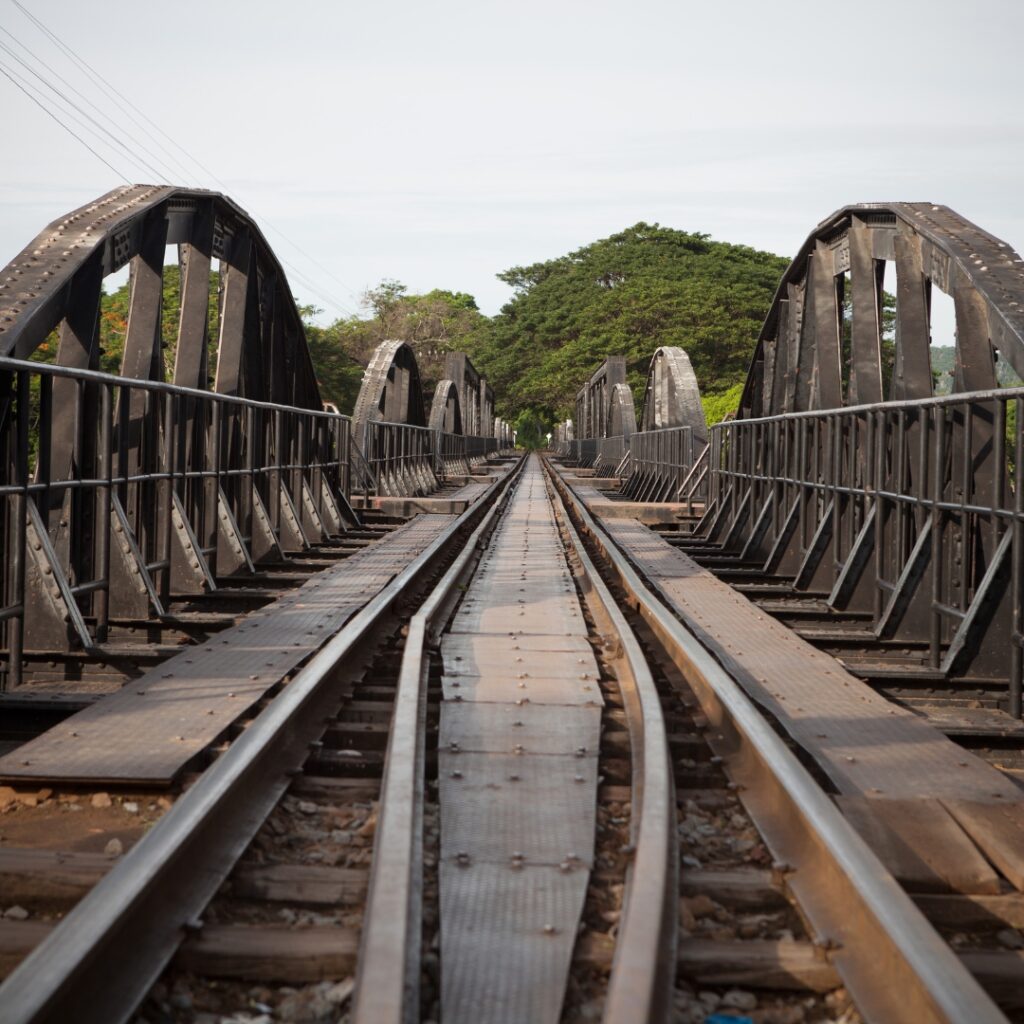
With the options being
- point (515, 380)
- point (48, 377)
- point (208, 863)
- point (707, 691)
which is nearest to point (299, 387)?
point (48, 377)

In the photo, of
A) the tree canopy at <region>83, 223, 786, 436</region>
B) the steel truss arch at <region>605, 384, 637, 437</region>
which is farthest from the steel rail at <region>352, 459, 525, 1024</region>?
the tree canopy at <region>83, 223, 786, 436</region>

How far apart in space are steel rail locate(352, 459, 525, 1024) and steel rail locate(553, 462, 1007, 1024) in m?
0.93

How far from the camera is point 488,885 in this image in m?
3.21

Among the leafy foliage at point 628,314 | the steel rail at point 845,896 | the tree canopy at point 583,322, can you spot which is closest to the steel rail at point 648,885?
the steel rail at point 845,896

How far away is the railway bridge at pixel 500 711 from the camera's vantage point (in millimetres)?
2762

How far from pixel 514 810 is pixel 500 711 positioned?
1.38 metres

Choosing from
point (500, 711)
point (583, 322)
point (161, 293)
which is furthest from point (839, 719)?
point (583, 322)

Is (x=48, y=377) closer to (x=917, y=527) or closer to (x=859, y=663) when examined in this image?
(x=859, y=663)

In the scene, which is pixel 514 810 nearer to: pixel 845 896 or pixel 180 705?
pixel 845 896

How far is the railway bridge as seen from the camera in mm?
2762

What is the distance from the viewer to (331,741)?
4.83 meters

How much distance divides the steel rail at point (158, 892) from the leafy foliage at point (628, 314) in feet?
177

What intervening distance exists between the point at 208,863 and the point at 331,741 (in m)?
1.51

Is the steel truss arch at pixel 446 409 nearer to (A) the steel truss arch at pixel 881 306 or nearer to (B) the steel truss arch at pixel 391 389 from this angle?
(B) the steel truss arch at pixel 391 389
